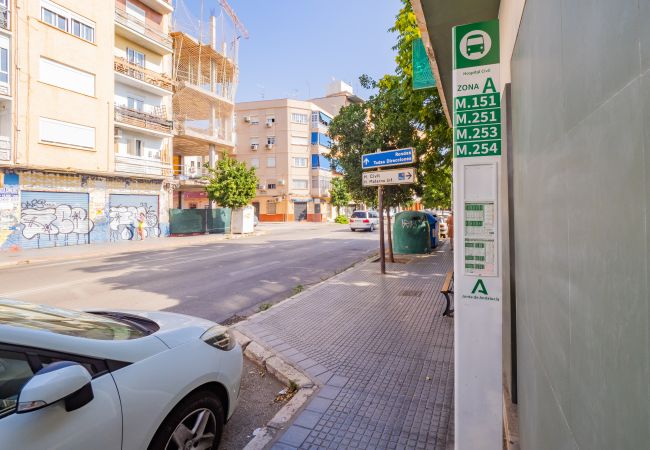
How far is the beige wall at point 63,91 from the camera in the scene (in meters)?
18.3

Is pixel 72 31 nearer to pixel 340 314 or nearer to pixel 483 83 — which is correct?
pixel 340 314

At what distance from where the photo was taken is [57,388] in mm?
1779

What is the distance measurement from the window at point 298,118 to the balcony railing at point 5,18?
37.0 meters

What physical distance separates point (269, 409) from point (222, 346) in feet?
3.50

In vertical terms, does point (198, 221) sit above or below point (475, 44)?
below

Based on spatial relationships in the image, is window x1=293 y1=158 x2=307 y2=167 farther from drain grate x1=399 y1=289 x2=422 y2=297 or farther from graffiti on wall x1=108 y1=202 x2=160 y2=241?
drain grate x1=399 y1=289 x2=422 y2=297

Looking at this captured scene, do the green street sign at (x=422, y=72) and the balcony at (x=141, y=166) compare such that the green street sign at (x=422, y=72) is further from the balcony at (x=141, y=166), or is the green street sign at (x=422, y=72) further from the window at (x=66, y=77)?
the balcony at (x=141, y=166)

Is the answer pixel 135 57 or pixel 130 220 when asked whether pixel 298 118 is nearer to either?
pixel 135 57

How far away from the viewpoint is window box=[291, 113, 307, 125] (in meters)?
53.2

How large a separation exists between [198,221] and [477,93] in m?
28.2

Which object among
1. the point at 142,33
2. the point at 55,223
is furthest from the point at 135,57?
the point at 55,223

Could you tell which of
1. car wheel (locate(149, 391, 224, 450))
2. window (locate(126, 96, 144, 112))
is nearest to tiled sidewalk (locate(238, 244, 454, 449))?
car wheel (locate(149, 391, 224, 450))

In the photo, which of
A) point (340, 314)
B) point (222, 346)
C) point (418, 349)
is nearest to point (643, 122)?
point (222, 346)

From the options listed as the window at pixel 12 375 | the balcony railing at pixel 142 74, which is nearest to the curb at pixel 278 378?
the window at pixel 12 375
